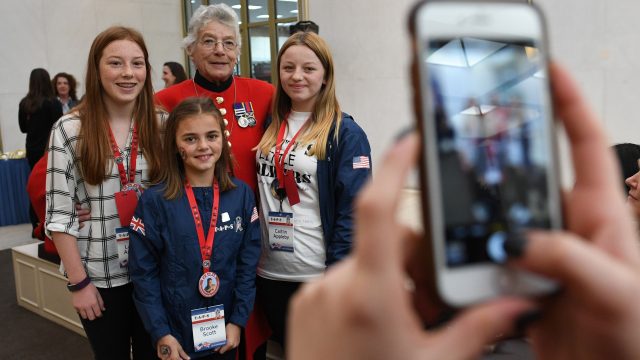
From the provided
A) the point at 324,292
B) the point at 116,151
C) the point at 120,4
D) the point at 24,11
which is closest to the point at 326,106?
the point at 116,151

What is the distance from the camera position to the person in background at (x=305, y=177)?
2201 mm

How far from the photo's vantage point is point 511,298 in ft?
1.69

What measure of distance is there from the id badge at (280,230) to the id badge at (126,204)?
1.88 ft

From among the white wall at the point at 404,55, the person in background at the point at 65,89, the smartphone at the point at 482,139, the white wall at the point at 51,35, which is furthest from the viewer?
the white wall at the point at 51,35

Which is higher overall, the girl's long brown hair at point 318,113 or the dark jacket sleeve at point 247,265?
the girl's long brown hair at point 318,113

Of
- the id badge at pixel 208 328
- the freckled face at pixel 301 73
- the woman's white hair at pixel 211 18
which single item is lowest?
the id badge at pixel 208 328

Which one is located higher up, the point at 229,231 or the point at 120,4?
the point at 120,4

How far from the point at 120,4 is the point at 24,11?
1.95 metres

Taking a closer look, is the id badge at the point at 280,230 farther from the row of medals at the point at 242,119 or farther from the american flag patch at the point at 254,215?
the row of medals at the point at 242,119

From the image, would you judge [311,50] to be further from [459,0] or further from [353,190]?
[459,0]

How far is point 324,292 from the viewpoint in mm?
481

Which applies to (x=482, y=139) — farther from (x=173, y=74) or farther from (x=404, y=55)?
(x=173, y=74)

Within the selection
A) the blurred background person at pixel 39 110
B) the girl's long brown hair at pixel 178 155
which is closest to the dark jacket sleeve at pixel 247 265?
the girl's long brown hair at pixel 178 155

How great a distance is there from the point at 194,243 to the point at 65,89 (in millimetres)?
6616
